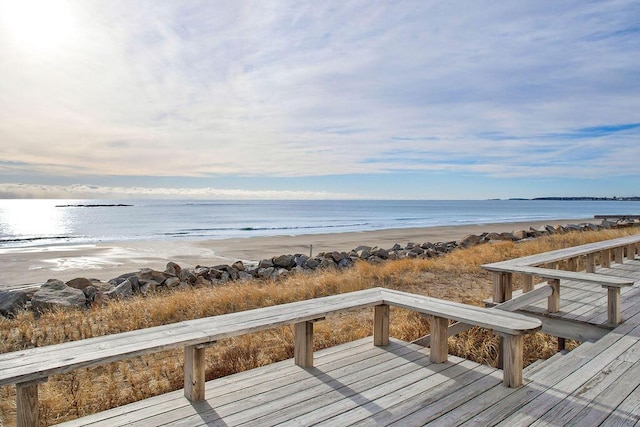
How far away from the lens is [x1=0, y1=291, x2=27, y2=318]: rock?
7.65 m

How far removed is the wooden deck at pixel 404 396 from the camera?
9.83 ft

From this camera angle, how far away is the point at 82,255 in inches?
787

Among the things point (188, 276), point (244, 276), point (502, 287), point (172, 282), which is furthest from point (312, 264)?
point (502, 287)

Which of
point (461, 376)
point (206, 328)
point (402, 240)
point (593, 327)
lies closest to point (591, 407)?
point (461, 376)

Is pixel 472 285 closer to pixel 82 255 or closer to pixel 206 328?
pixel 206 328

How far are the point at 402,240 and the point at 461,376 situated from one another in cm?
2240

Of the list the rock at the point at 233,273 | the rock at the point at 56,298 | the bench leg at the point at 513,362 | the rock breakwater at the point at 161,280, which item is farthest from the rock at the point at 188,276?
the bench leg at the point at 513,362

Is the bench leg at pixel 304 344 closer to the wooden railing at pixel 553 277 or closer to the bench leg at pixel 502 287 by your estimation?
the wooden railing at pixel 553 277

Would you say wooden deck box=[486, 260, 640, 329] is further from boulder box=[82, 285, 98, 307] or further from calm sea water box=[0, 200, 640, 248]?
calm sea water box=[0, 200, 640, 248]

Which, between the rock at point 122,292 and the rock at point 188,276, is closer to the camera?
the rock at point 122,292

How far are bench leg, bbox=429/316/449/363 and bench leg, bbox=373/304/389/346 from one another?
575 millimetres

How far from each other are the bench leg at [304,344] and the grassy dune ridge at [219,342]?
3.29 ft

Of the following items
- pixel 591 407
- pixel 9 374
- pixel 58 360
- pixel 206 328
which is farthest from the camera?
pixel 206 328

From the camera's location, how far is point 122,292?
9.09 meters
